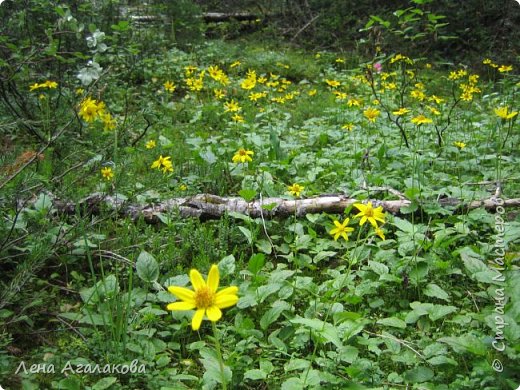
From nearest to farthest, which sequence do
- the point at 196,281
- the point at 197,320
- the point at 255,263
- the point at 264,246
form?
1. the point at 197,320
2. the point at 196,281
3. the point at 255,263
4. the point at 264,246

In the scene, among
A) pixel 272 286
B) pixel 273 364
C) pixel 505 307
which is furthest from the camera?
pixel 272 286

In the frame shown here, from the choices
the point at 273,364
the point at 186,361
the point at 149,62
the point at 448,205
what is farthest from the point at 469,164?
the point at 149,62

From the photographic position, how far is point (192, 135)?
4797mm

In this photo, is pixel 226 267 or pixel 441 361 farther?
pixel 226 267

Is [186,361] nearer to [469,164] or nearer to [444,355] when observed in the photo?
[444,355]

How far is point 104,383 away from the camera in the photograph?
1599 millimetres

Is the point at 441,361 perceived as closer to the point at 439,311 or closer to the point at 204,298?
the point at 439,311

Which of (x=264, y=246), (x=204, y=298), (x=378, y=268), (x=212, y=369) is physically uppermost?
(x=204, y=298)

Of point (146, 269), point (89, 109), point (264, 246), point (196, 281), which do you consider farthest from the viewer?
point (89, 109)

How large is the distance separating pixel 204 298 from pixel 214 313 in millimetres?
68

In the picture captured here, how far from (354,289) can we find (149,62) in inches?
234

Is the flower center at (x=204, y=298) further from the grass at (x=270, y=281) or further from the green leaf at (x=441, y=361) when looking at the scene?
the green leaf at (x=441, y=361)

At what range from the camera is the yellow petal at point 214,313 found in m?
1.10

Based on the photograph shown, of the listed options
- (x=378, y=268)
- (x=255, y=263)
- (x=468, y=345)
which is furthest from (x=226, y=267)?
(x=468, y=345)
